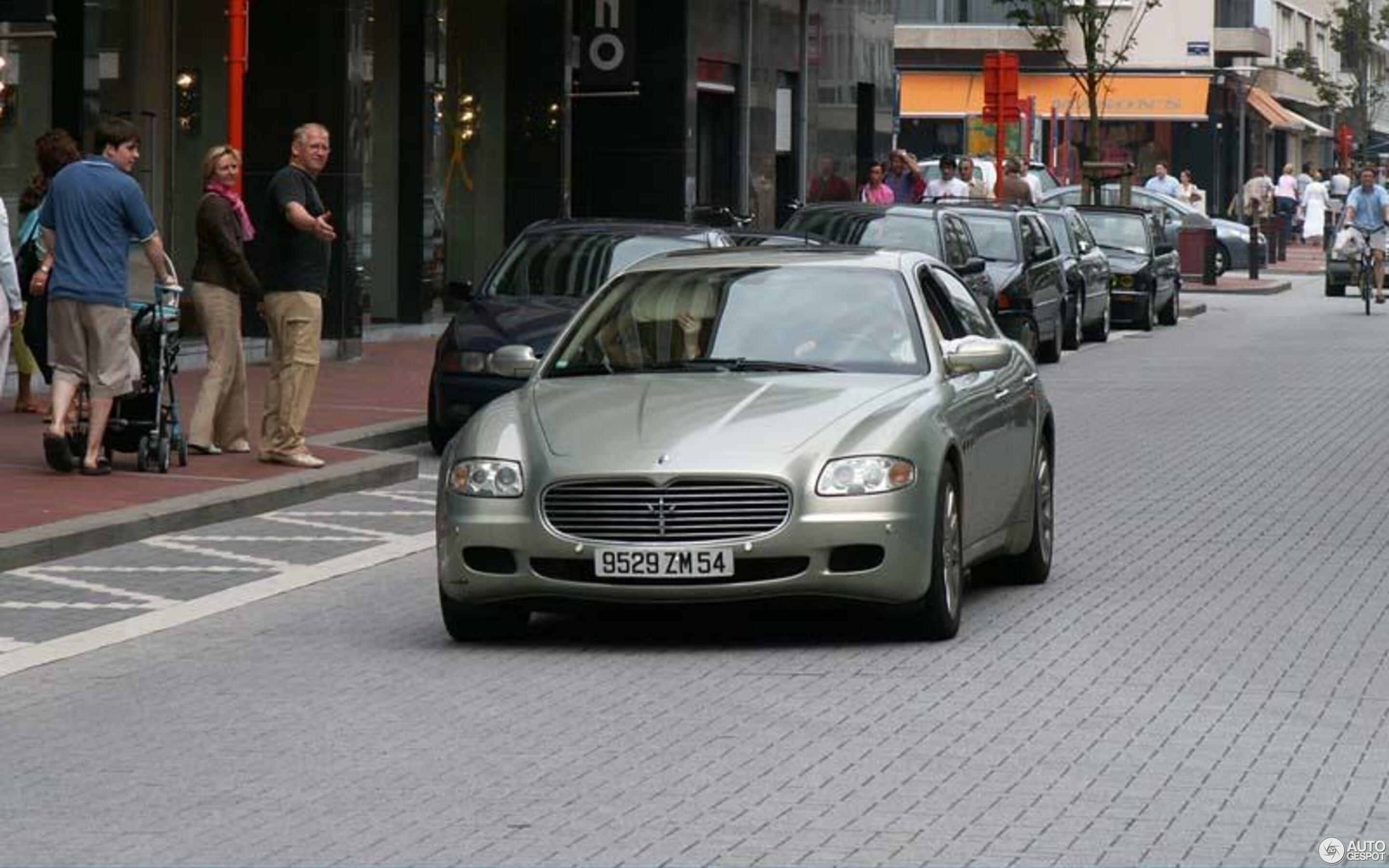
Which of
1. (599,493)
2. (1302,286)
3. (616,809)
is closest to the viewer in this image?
(616,809)

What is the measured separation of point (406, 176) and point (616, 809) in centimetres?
2349

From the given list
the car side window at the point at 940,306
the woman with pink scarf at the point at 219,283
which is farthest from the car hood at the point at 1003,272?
the car side window at the point at 940,306

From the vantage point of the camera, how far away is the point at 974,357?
11.5 metres

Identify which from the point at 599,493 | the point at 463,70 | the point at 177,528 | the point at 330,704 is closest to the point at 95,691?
the point at 330,704

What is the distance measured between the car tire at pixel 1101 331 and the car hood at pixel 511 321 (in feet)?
51.8

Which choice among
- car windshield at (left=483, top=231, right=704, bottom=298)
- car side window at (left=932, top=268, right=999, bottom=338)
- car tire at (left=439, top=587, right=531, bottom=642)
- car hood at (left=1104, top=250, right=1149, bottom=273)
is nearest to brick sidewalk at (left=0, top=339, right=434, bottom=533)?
car windshield at (left=483, top=231, right=704, bottom=298)

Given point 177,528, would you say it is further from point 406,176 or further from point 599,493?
point 406,176

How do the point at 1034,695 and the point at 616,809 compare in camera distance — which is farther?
→ the point at 1034,695

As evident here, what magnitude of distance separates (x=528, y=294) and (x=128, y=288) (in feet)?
14.4

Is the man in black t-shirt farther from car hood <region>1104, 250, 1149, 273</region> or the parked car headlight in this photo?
car hood <region>1104, 250, 1149, 273</region>

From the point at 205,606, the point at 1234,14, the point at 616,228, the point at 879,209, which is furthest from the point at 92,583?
the point at 1234,14

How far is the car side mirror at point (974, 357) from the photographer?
Result: 37.8ft

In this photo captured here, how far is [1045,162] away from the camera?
78.5 meters

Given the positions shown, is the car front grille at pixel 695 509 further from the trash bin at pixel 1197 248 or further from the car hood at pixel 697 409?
the trash bin at pixel 1197 248
